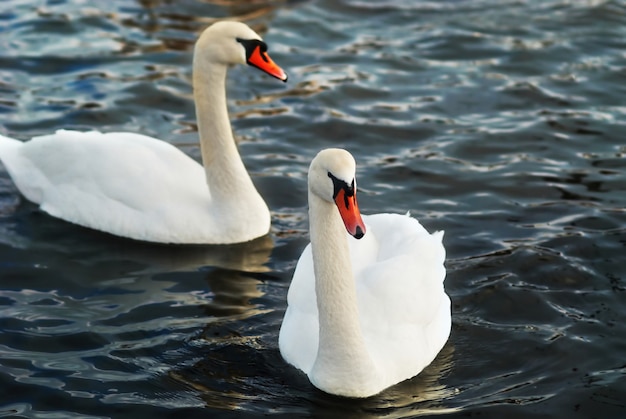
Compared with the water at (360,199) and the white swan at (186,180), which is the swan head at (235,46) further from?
the water at (360,199)

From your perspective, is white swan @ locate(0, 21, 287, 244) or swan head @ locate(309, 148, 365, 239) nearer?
swan head @ locate(309, 148, 365, 239)

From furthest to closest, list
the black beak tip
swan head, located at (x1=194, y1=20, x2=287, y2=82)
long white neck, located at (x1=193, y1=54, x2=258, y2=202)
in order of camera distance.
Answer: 1. long white neck, located at (x1=193, y1=54, x2=258, y2=202)
2. swan head, located at (x1=194, y1=20, x2=287, y2=82)
3. the black beak tip

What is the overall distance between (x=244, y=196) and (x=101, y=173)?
1273 mm

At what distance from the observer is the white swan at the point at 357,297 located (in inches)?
270

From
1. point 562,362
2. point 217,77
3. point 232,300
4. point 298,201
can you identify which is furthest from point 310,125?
point 562,362

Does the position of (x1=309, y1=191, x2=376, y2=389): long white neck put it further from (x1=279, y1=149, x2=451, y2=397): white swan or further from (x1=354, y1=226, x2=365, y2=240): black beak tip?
(x1=354, y1=226, x2=365, y2=240): black beak tip

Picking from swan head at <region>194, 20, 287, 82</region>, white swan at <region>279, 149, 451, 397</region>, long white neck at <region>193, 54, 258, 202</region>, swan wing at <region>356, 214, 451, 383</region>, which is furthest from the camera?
long white neck at <region>193, 54, 258, 202</region>

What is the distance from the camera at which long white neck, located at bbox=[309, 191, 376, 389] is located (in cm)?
696

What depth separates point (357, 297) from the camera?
24.8ft

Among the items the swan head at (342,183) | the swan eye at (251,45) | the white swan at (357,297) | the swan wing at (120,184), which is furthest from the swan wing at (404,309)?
the swan eye at (251,45)

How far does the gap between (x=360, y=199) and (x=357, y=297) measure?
3247 millimetres

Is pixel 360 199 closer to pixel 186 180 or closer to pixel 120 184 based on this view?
pixel 186 180

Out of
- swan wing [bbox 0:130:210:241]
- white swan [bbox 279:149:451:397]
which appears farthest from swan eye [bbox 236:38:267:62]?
white swan [bbox 279:149:451:397]

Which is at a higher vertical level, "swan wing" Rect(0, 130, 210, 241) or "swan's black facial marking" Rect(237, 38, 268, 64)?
"swan's black facial marking" Rect(237, 38, 268, 64)
